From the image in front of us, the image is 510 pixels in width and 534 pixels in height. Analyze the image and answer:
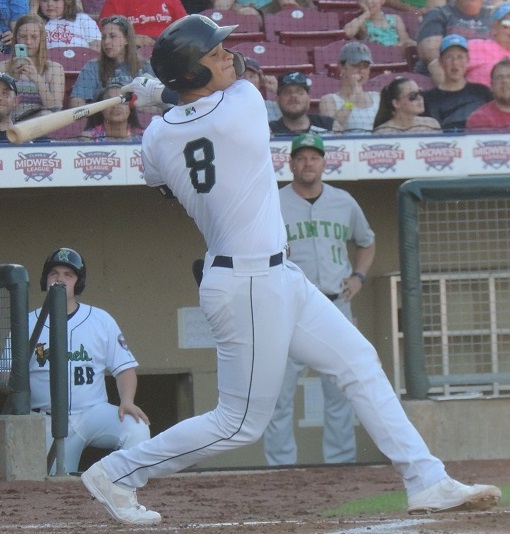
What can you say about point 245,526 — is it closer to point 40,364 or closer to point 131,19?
point 40,364

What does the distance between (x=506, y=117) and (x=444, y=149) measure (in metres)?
0.57

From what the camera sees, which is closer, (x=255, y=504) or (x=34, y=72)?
(x=255, y=504)

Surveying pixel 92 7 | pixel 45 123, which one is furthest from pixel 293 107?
pixel 45 123

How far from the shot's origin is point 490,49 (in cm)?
869

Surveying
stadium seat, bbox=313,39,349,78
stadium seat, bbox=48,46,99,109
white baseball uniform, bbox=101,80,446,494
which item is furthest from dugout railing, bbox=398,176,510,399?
stadium seat, bbox=48,46,99,109

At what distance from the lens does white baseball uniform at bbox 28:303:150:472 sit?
241 inches

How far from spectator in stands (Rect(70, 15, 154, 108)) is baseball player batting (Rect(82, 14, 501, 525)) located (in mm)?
4092

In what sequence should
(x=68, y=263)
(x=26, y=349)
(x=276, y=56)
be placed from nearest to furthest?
(x=26, y=349), (x=68, y=263), (x=276, y=56)

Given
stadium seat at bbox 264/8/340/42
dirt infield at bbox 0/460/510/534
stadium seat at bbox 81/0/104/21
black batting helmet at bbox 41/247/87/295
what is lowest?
dirt infield at bbox 0/460/510/534

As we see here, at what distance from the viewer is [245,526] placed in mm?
3977

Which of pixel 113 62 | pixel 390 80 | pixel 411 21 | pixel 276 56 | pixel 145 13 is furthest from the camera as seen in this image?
pixel 411 21

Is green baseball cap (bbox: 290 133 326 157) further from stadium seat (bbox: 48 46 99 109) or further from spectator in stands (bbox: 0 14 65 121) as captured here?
stadium seat (bbox: 48 46 99 109)

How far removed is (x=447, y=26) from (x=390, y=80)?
0.94m

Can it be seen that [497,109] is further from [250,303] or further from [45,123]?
[250,303]
